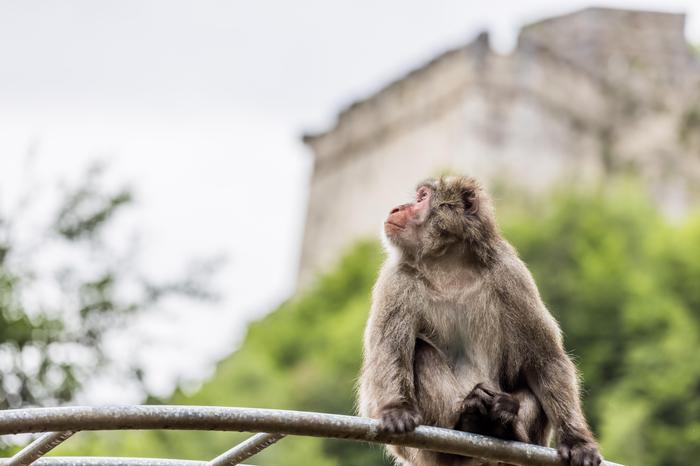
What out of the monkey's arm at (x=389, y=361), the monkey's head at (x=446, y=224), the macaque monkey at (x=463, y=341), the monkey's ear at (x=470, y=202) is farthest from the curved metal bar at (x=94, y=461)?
the monkey's ear at (x=470, y=202)

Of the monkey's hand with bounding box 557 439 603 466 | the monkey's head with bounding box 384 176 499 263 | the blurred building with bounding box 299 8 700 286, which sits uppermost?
the blurred building with bounding box 299 8 700 286

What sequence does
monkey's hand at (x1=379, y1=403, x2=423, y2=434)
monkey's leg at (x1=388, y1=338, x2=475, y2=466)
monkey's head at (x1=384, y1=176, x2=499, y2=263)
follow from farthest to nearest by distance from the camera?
monkey's head at (x1=384, y1=176, x2=499, y2=263), monkey's leg at (x1=388, y1=338, x2=475, y2=466), monkey's hand at (x1=379, y1=403, x2=423, y2=434)

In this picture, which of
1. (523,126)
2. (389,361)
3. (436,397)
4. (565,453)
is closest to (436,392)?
(436,397)

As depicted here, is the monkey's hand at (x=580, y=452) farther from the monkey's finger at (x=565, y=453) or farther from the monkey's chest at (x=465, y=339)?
the monkey's chest at (x=465, y=339)

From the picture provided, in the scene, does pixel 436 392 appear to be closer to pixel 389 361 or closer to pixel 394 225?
pixel 389 361

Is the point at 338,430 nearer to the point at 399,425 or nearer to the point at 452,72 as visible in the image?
the point at 399,425

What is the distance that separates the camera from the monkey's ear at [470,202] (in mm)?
8617

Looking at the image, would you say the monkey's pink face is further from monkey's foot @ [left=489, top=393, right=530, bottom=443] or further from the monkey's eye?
monkey's foot @ [left=489, top=393, right=530, bottom=443]

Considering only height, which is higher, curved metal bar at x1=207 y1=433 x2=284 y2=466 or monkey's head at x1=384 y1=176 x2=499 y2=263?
monkey's head at x1=384 y1=176 x2=499 y2=263

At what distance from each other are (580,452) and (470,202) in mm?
1816

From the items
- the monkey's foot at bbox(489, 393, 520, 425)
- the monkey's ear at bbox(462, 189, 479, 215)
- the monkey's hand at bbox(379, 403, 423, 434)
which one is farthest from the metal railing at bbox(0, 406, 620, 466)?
the monkey's ear at bbox(462, 189, 479, 215)

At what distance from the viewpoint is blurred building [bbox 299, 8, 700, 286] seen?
60156 millimetres

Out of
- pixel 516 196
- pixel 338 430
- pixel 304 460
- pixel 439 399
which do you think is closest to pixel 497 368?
pixel 439 399

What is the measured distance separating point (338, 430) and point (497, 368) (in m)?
1.72
